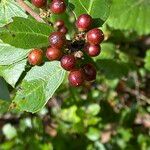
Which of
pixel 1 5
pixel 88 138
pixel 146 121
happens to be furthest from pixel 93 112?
pixel 1 5

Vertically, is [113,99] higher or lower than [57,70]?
lower

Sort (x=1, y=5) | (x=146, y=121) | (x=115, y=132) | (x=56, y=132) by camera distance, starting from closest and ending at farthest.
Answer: (x=1, y=5), (x=56, y=132), (x=115, y=132), (x=146, y=121)

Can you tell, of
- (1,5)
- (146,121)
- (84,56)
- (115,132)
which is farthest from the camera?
(146,121)

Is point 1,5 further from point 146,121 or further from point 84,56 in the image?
point 146,121

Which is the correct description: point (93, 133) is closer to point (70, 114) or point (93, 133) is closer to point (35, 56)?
point (70, 114)

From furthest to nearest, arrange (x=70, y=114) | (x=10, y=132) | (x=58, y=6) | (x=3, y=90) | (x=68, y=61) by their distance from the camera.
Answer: (x=10, y=132)
(x=70, y=114)
(x=3, y=90)
(x=58, y=6)
(x=68, y=61)

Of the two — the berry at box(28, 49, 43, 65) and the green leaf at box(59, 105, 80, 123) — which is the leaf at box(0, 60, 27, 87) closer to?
the berry at box(28, 49, 43, 65)

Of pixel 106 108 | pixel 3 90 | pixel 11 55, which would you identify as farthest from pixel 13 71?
pixel 106 108
